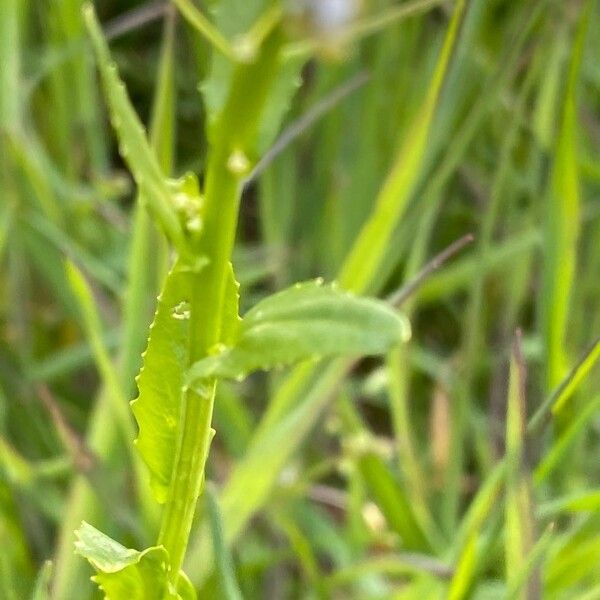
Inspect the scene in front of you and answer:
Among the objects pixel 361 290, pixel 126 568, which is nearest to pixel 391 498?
pixel 361 290

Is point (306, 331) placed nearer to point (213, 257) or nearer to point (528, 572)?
point (213, 257)

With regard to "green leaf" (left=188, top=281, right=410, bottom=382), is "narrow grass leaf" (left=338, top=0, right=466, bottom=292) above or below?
below

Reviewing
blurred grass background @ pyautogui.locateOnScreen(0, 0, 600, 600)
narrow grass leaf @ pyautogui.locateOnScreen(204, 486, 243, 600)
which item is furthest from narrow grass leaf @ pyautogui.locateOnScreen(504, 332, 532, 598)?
narrow grass leaf @ pyautogui.locateOnScreen(204, 486, 243, 600)

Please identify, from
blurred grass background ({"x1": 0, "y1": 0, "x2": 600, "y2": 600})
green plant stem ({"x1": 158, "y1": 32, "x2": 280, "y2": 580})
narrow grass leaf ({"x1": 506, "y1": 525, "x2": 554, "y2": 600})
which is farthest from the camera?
blurred grass background ({"x1": 0, "y1": 0, "x2": 600, "y2": 600})

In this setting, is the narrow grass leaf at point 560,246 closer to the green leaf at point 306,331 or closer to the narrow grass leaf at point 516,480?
the narrow grass leaf at point 516,480

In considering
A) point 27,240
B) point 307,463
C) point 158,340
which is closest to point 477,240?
point 307,463

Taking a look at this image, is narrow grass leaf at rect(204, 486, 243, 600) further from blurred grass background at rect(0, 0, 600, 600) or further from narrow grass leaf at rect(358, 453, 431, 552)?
narrow grass leaf at rect(358, 453, 431, 552)
